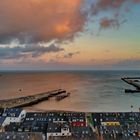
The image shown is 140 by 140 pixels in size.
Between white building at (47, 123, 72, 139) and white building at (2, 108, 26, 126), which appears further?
white building at (2, 108, 26, 126)

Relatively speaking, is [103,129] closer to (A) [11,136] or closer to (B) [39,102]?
(A) [11,136]

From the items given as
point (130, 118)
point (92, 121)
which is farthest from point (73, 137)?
point (130, 118)

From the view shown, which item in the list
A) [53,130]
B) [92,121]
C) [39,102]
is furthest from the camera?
[39,102]

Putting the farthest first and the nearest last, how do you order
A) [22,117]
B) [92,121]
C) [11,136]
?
1. [22,117]
2. [92,121]
3. [11,136]

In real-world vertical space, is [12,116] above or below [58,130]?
above

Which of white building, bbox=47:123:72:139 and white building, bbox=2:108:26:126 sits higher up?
white building, bbox=2:108:26:126

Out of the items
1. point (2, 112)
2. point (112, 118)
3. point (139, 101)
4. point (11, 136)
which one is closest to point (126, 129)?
point (112, 118)

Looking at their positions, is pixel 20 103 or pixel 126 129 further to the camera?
pixel 20 103

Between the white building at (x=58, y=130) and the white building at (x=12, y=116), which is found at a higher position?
the white building at (x=12, y=116)

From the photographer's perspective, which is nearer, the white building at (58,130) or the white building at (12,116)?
the white building at (58,130)

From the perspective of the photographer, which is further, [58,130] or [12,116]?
[12,116]
